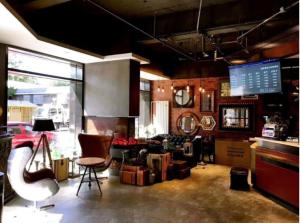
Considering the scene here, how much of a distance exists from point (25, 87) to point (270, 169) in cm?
567

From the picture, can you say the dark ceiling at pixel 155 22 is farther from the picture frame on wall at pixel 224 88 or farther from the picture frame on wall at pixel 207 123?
the picture frame on wall at pixel 207 123

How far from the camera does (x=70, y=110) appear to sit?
736cm

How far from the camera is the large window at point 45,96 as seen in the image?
18.2 feet

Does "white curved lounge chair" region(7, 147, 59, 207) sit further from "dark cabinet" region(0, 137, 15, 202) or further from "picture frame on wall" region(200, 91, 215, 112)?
"picture frame on wall" region(200, 91, 215, 112)

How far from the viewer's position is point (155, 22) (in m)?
5.93

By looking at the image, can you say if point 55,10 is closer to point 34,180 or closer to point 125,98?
point 125,98

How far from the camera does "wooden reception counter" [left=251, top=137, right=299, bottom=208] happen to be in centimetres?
431

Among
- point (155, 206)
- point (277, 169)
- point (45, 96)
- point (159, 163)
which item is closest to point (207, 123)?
point (159, 163)

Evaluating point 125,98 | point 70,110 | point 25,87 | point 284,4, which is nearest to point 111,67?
point 125,98

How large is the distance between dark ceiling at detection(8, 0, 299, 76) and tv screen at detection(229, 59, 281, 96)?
47cm

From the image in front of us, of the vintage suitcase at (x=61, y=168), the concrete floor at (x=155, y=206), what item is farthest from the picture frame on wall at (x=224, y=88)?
the vintage suitcase at (x=61, y=168)

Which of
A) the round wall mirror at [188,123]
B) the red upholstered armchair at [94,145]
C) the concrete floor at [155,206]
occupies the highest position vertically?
the round wall mirror at [188,123]

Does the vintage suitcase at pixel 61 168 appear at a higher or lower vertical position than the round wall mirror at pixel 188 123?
lower

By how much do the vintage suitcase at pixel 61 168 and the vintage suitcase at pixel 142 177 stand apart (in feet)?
5.89
